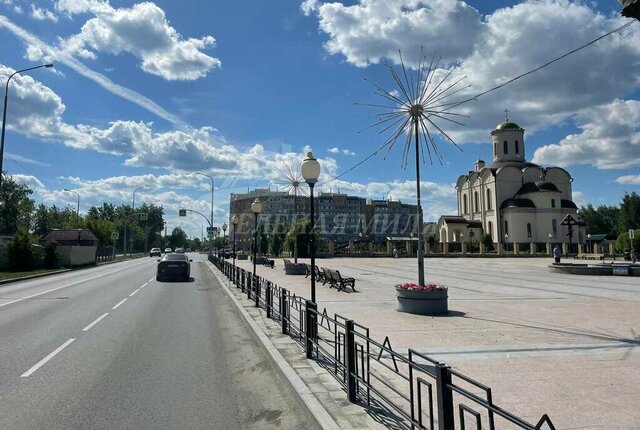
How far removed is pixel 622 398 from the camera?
5.56m

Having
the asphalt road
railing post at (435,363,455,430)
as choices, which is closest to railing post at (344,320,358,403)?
the asphalt road

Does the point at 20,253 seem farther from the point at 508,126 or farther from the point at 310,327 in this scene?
the point at 508,126

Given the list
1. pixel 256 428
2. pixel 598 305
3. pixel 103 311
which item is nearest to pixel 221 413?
pixel 256 428

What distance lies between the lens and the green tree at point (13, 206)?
87938mm

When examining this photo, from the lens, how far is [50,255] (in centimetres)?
3728

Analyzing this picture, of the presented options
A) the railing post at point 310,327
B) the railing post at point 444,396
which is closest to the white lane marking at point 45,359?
the railing post at point 310,327

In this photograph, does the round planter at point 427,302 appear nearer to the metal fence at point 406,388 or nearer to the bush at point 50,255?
the metal fence at point 406,388

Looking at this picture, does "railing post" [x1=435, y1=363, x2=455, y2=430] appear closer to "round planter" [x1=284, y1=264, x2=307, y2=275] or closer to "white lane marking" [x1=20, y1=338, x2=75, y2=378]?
"white lane marking" [x1=20, y1=338, x2=75, y2=378]

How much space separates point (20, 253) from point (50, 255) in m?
3.78

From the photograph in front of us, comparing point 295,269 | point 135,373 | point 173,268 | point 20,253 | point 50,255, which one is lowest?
point 135,373

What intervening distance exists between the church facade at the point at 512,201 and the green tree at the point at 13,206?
78.4m

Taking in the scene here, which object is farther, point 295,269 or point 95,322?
point 295,269

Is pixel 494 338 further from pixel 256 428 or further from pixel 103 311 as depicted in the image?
pixel 103 311

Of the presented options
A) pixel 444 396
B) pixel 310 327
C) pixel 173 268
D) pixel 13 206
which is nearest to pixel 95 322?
pixel 310 327
